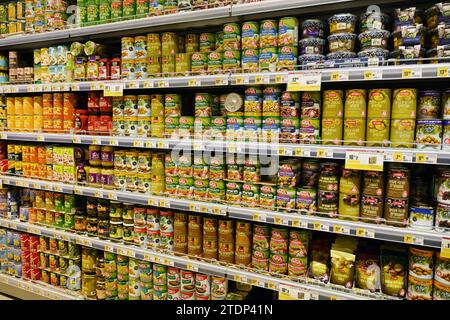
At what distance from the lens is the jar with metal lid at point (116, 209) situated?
8.32 feet

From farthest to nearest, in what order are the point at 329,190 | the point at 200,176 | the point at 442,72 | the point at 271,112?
the point at 200,176 < the point at 271,112 < the point at 329,190 < the point at 442,72

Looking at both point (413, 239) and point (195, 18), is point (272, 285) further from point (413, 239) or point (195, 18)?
point (195, 18)

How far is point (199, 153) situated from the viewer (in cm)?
222

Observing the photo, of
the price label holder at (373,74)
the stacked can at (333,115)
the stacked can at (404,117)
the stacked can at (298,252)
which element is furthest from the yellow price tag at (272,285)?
the price label holder at (373,74)

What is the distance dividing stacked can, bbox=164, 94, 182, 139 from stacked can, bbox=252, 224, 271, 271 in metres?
0.82

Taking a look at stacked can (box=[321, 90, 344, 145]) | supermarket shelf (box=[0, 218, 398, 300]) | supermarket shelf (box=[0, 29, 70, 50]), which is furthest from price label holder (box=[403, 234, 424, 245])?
supermarket shelf (box=[0, 29, 70, 50])

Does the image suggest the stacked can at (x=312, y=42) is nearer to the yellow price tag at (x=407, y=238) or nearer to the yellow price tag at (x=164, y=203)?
the yellow price tag at (x=407, y=238)

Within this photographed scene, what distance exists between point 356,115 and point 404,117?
0.22m

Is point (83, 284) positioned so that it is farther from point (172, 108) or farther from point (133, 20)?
point (133, 20)

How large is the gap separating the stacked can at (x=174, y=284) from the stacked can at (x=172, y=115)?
3.00ft

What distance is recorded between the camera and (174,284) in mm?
2332

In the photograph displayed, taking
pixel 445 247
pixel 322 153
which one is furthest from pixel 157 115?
pixel 445 247

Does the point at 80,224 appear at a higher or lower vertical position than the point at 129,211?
lower

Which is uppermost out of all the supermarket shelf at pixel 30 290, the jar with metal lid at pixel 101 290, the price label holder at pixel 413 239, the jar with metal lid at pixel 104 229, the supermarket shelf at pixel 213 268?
the price label holder at pixel 413 239
